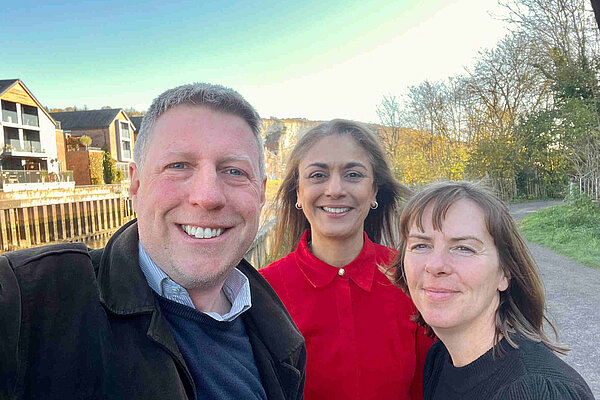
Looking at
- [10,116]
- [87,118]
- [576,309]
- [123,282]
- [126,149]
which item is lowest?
[576,309]

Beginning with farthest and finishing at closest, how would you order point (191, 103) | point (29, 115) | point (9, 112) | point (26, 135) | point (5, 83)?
1. point (26, 135)
2. point (29, 115)
3. point (9, 112)
4. point (5, 83)
5. point (191, 103)

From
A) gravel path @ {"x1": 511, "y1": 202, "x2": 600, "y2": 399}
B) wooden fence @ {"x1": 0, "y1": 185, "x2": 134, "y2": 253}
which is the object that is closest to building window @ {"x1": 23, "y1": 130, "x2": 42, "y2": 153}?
wooden fence @ {"x1": 0, "y1": 185, "x2": 134, "y2": 253}

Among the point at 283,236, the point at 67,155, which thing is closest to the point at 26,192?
the point at 67,155

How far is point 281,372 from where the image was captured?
5.68ft

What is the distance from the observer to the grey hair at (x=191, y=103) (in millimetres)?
1553

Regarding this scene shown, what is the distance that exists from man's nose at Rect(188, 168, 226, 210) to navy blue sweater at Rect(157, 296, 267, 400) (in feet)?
1.24

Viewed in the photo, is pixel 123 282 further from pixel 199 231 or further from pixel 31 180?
pixel 31 180

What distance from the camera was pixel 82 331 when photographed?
1099mm

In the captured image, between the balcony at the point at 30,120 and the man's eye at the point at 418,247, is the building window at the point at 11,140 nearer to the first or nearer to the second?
the balcony at the point at 30,120

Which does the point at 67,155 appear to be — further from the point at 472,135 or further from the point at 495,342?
the point at 495,342

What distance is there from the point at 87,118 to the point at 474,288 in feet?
273

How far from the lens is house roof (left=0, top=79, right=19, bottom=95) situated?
46.9 metres

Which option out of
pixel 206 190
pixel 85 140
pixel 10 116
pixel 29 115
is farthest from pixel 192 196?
pixel 85 140

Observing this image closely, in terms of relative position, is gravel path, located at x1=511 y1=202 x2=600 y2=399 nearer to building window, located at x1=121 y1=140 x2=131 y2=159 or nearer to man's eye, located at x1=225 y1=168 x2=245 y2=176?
man's eye, located at x1=225 y1=168 x2=245 y2=176
